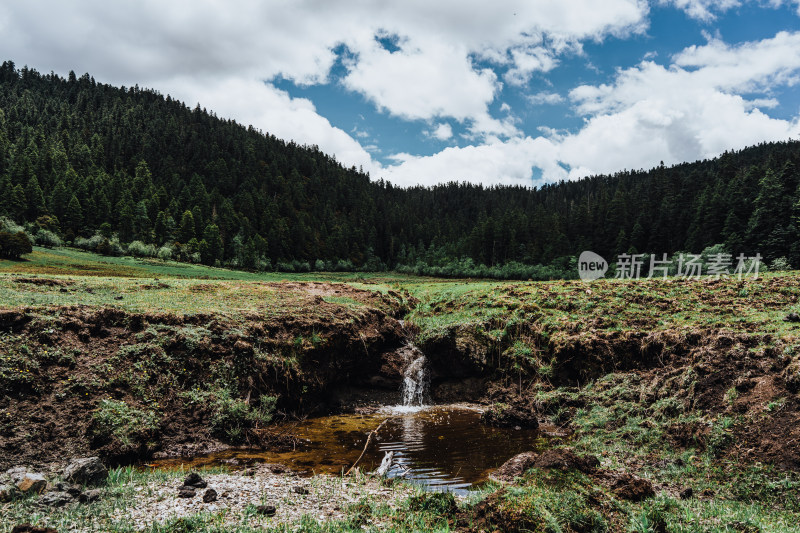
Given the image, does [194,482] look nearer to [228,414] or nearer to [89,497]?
[89,497]

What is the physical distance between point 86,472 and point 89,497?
116 centimetres

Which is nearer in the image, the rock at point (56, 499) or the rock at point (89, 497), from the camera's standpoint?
the rock at point (56, 499)

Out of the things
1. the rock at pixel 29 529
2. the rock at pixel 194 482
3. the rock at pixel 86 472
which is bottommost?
the rock at pixel 194 482

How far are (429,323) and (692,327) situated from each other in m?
12.8

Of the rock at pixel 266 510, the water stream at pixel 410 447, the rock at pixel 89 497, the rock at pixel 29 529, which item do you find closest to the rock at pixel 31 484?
the rock at pixel 89 497

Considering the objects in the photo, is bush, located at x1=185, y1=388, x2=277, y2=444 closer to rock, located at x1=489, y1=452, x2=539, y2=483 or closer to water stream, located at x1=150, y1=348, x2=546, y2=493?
water stream, located at x1=150, y1=348, x2=546, y2=493

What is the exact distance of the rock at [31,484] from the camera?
7475 millimetres

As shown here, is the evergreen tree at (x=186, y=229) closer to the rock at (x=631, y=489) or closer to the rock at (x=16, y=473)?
the rock at (x=16, y=473)

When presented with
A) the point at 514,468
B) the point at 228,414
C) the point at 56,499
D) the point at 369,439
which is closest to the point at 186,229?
the point at 228,414

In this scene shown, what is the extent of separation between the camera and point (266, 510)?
25.2ft

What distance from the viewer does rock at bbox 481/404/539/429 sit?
1540 centimetres

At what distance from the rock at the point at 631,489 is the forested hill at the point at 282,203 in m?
60.6

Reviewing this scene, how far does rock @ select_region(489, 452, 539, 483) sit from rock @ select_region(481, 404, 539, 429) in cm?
507

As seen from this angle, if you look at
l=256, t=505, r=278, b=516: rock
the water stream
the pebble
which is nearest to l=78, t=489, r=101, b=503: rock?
the pebble
